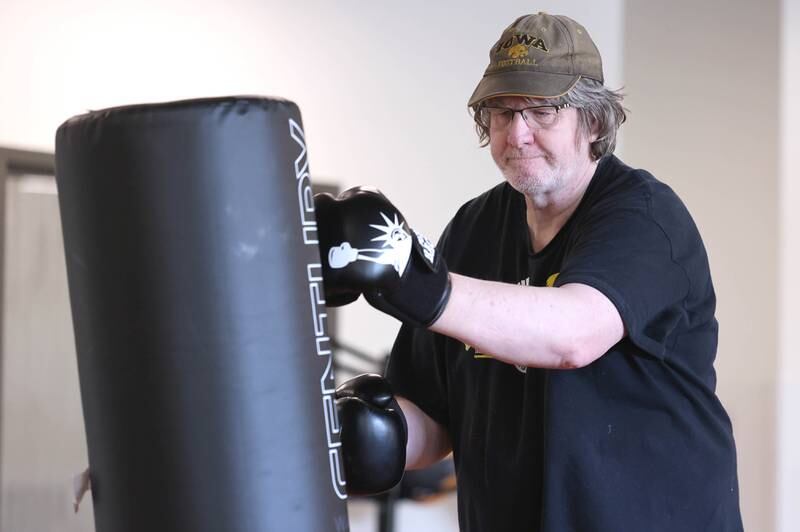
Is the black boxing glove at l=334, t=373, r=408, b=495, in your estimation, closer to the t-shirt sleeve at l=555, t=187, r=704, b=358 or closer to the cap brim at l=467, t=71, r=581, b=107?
the t-shirt sleeve at l=555, t=187, r=704, b=358

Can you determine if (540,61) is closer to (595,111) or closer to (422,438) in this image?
(595,111)

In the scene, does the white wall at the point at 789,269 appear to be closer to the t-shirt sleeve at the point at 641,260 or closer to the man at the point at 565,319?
the man at the point at 565,319

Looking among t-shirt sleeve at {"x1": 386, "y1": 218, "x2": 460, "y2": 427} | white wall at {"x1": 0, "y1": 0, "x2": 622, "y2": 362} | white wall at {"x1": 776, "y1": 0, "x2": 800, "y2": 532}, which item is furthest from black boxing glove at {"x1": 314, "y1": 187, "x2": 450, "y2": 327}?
white wall at {"x1": 776, "y1": 0, "x2": 800, "y2": 532}

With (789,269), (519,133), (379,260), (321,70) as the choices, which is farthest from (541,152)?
(789,269)

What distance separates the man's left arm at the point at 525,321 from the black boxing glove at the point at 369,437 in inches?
15.6

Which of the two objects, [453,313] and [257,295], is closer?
[257,295]

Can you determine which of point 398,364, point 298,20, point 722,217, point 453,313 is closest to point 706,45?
point 722,217

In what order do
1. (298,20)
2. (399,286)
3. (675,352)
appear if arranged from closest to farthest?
1. (399,286)
2. (675,352)
3. (298,20)

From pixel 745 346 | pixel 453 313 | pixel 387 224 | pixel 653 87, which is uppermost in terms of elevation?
pixel 653 87

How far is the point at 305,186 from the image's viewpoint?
1.20 metres

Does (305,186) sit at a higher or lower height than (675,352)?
higher

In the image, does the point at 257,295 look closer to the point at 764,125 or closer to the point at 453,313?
the point at 453,313

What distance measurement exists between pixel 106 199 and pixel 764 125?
146 inches

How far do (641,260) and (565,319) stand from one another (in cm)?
19
